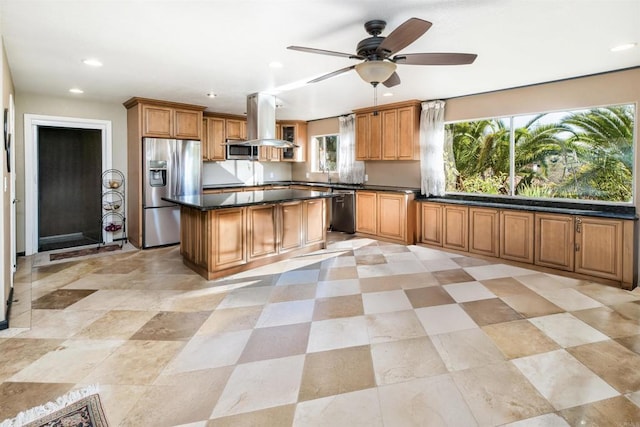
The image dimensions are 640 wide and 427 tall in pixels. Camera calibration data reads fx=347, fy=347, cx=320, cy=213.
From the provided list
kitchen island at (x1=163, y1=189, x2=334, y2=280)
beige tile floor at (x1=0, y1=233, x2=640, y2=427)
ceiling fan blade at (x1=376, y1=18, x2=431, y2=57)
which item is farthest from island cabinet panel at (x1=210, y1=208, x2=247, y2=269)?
ceiling fan blade at (x1=376, y1=18, x2=431, y2=57)

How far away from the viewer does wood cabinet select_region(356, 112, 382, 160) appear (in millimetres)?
6266

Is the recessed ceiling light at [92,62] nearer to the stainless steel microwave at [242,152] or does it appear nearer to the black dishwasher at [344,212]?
the stainless steel microwave at [242,152]

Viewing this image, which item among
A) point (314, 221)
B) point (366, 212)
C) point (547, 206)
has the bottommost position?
point (314, 221)

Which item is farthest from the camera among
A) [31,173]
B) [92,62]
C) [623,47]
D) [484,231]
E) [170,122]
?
[170,122]

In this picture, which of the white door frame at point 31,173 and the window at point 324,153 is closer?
the white door frame at point 31,173

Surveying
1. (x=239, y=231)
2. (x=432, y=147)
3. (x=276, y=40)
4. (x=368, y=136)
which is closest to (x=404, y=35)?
(x=276, y=40)

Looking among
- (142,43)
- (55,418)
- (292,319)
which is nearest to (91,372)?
(55,418)

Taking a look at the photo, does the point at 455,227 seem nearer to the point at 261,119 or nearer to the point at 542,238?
the point at 542,238

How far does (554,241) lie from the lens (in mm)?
4199

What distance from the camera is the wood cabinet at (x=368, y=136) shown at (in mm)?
6266

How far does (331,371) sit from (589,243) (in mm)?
3513

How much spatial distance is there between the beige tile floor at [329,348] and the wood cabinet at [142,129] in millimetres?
1765

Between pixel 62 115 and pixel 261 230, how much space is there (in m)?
3.74

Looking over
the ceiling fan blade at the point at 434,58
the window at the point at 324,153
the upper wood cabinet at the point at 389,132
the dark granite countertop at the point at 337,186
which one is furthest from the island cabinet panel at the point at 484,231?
the window at the point at 324,153
